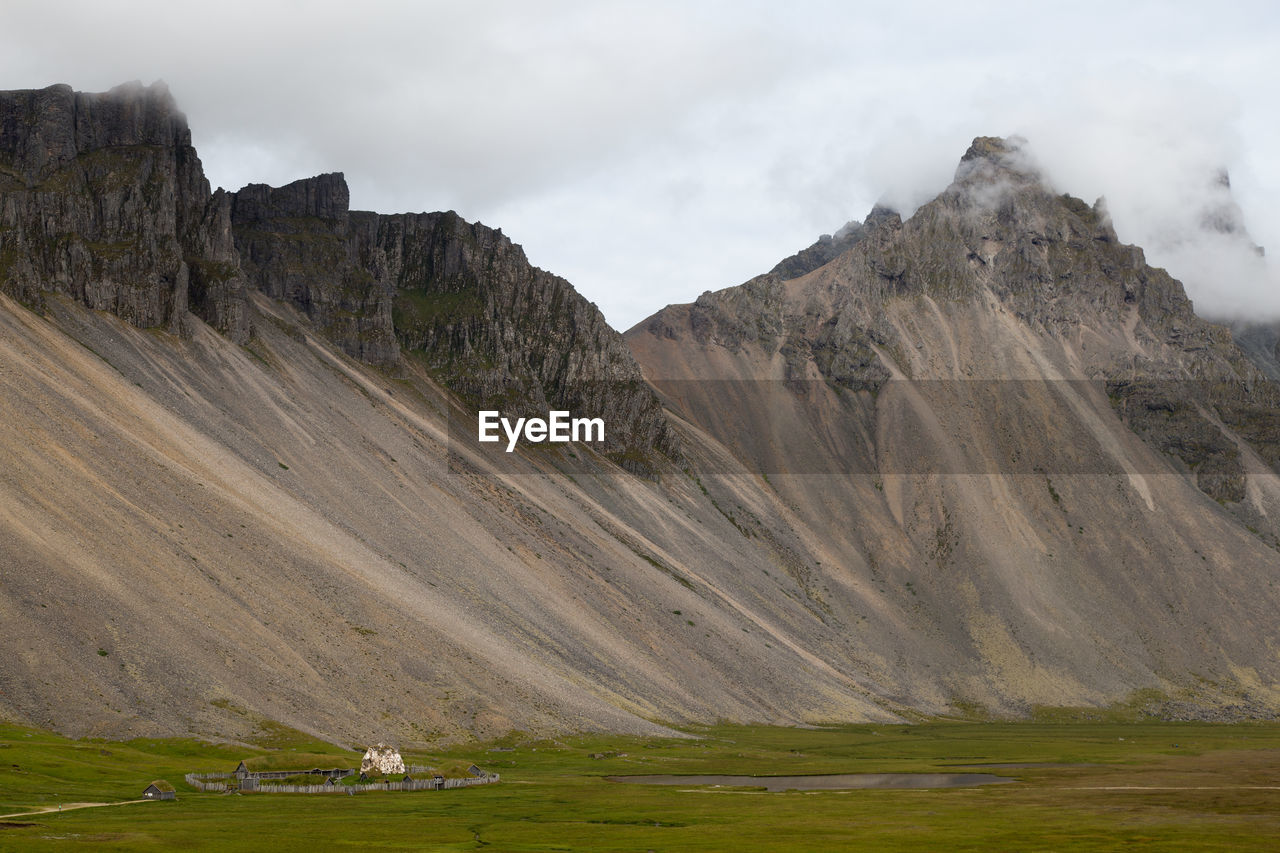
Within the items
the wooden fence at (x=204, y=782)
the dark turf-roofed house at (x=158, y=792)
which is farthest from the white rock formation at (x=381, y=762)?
A: the dark turf-roofed house at (x=158, y=792)

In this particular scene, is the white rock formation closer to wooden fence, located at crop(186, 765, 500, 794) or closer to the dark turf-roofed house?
wooden fence, located at crop(186, 765, 500, 794)

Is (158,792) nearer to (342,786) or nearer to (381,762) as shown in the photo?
(342,786)

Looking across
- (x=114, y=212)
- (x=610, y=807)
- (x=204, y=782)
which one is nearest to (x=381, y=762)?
(x=204, y=782)

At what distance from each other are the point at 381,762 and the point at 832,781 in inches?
1476

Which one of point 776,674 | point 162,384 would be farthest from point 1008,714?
point 162,384

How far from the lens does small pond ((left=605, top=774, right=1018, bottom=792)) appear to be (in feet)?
319

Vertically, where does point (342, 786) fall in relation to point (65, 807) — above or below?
below

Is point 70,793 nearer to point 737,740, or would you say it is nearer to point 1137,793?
point 1137,793

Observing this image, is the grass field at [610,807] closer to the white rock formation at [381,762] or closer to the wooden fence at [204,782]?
the wooden fence at [204,782]

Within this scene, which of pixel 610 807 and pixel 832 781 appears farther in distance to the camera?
pixel 832 781

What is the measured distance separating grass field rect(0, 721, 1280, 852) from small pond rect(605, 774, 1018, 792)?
263cm

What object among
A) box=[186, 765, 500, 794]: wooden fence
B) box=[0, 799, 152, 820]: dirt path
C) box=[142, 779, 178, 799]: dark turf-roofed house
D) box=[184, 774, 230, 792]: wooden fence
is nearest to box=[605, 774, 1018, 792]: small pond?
box=[186, 765, 500, 794]: wooden fence

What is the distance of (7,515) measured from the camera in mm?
104125

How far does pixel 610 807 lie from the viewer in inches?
3120
